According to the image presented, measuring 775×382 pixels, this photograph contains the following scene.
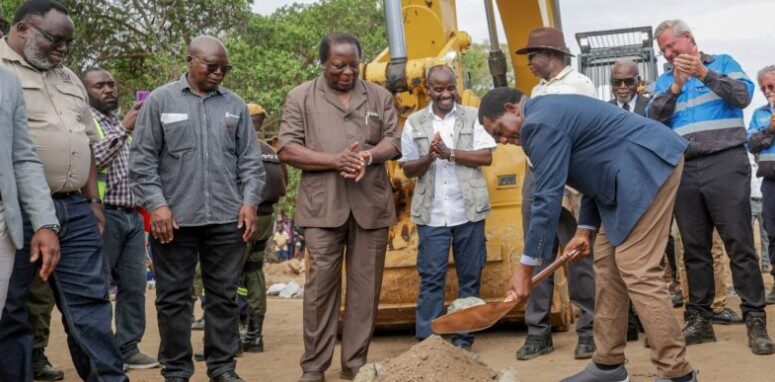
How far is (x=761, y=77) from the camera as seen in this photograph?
7820mm

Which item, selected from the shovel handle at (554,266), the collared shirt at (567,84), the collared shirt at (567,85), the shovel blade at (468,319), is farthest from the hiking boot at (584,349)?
the collared shirt at (567,84)

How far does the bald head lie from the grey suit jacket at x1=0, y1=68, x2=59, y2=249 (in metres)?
1.46

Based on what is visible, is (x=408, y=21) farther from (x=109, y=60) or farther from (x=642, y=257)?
(x=109, y=60)

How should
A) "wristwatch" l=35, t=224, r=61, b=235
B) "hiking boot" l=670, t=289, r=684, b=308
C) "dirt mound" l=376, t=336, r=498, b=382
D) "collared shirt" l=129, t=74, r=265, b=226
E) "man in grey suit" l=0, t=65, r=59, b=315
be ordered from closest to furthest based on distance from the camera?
1. "man in grey suit" l=0, t=65, r=59, b=315
2. "wristwatch" l=35, t=224, r=61, b=235
3. "dirt mound" l=376, t=336, r=498, b=382
4. "collared shirt" l=129, t=74, r=265, b=226
5. "hiking boot" l=670, t=289, r=684, b=308

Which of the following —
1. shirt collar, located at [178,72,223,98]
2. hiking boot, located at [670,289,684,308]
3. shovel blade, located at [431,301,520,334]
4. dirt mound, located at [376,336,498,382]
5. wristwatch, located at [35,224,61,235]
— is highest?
shirt collar, located at [178,72,223,98]

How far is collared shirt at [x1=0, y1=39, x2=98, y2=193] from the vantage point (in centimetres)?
520

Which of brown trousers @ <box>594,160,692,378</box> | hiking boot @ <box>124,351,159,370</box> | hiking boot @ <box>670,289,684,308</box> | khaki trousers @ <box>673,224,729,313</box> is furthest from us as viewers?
hiking boot @ <box>670,289,684,308</box>

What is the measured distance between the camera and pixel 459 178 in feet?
23.2

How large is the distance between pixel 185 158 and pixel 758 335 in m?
3.76

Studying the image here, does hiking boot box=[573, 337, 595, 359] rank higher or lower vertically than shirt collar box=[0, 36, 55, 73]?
lower

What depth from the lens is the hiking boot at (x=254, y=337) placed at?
788 cm

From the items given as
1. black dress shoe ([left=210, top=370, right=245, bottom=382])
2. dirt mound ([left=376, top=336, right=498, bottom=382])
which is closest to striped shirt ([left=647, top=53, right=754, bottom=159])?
dirt mound ([left=376, top=336, right=498, bottom=382])

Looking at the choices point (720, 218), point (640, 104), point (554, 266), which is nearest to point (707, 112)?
point (720, 218)

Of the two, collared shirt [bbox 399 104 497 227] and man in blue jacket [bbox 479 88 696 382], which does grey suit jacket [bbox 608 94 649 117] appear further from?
man in blue jacket [bbox 479 88 696 382]
